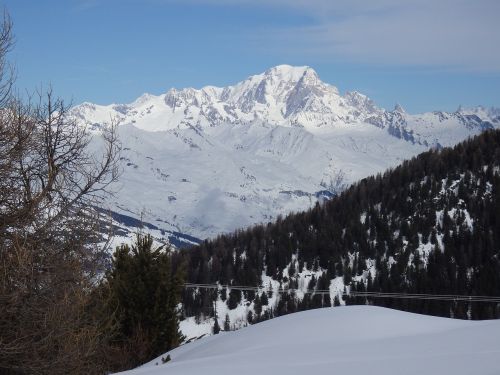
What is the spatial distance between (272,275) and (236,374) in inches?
4147

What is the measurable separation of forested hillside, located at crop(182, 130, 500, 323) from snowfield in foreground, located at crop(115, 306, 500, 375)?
70.2 m

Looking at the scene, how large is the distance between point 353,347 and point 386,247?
97422 mm

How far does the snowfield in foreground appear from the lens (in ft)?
36.9

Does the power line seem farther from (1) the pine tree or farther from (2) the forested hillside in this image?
(1) the pine tree

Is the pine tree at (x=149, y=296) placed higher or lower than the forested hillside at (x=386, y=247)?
lower

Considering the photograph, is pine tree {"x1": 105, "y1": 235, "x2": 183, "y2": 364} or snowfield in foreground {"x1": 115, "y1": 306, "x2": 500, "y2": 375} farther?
pine tree {"x1": 105, "y1": 235, "x2": 183, "y2": 364}

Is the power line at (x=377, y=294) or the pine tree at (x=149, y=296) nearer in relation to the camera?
the pine tree at (x=149, y=296)

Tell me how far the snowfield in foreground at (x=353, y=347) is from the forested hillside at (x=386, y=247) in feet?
230

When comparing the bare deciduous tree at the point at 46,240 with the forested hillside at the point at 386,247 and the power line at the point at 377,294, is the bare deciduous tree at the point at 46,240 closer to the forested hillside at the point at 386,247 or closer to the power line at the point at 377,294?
the power line at the point at 377,294

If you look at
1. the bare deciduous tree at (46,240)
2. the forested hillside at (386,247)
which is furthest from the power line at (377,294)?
the bare deciduous tree at (46,240)

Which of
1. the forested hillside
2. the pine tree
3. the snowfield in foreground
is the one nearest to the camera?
the snowfield in foreground

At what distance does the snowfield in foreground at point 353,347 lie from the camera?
11234mm

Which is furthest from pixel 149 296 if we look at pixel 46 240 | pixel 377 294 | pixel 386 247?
pixel 386 247

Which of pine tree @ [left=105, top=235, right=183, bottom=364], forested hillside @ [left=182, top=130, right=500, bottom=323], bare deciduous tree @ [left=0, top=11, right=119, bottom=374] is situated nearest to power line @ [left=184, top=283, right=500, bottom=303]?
forested hillside @ [left=182, top=130, right=500, bottom=323]
